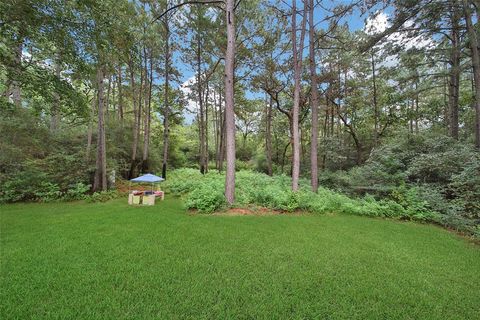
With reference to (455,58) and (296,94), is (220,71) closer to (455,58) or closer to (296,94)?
(296,94)

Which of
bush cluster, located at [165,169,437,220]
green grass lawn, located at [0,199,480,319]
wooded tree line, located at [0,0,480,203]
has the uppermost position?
wooded tree line, located at [0,0,480,203]

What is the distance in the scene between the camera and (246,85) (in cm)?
1546

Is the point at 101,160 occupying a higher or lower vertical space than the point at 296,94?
lower

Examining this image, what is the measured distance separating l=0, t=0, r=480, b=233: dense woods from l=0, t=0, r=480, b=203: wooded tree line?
0.05 metres

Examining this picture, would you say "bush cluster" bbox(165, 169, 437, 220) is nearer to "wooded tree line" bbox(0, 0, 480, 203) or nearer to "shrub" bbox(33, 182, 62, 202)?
"wooded tree line" bbox(0, 0, 480, 203)

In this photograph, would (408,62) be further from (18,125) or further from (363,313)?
(18,125)

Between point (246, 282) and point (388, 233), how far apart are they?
3886 millimetres

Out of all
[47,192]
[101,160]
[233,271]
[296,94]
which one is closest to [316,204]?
[296,94]

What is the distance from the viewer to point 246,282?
2.67m

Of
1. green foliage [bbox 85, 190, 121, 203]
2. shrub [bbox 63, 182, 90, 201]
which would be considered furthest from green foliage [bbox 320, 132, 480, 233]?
shrub [bbox 63, 182, 90, 201]

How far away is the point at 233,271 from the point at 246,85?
14216 mm

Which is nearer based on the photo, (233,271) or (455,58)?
(233,271)

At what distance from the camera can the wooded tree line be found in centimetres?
521

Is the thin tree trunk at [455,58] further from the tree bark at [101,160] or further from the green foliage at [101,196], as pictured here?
the green foliage at [101,196]
